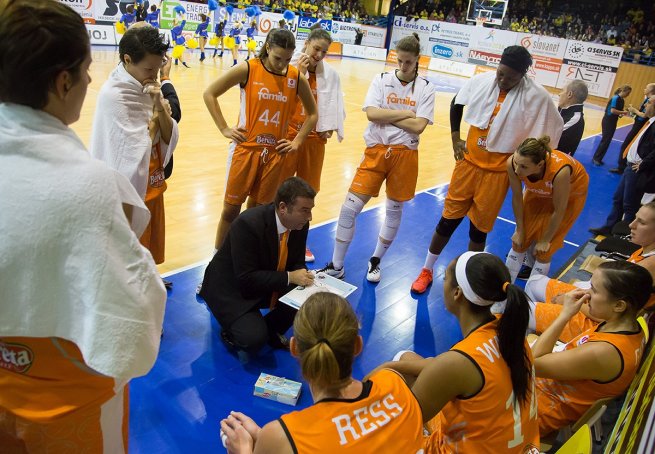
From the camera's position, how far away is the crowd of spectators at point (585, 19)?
21.6 m

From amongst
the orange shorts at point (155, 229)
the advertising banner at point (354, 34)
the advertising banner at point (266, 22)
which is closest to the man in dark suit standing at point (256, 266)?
the orange shorts at point (155, 229)

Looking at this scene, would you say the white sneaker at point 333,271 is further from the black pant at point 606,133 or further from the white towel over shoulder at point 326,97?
the black pant at point 606,133

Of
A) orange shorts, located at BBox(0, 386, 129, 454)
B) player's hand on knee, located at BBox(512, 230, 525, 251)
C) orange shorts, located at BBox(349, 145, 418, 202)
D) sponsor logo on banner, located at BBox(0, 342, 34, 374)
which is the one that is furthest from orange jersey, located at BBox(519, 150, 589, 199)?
sponsor logo on banner, located at BBox(0, 342, 34, 374)

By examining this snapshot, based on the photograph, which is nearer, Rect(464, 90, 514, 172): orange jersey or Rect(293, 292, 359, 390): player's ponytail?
Rect(293, 292, 359, 390): player's ponytail

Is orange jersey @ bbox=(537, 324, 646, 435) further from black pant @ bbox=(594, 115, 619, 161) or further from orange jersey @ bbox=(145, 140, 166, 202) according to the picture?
black pant @ bbox=(594, 115, 619, 161)

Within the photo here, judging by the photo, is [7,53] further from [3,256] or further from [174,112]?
[174,112]

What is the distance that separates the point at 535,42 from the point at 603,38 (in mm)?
3258

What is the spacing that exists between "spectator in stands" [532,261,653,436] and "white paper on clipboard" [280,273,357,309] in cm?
114

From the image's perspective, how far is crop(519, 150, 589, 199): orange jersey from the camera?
3.74 m

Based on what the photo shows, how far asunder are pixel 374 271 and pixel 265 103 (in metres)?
1.70

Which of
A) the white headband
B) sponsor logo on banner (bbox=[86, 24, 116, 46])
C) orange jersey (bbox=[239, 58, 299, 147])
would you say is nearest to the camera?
the white headband

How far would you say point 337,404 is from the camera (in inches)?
55.6

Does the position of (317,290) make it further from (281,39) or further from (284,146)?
(281,39)

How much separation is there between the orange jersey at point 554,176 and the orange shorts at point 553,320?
3.21 ft
